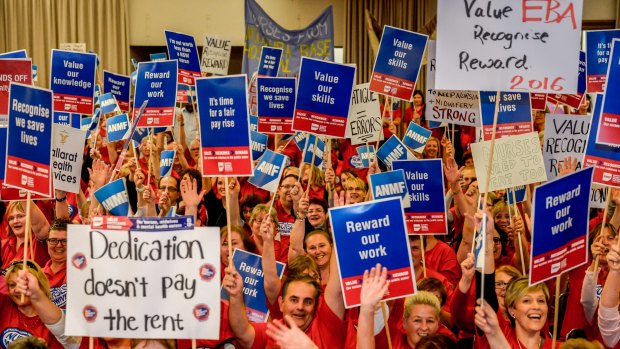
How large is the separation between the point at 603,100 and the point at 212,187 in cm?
449

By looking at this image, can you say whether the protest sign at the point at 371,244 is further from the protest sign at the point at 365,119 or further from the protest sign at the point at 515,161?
the protest sign at the point at 365,119

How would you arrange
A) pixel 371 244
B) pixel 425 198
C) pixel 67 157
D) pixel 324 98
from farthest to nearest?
pixel 324 98 → pixel 67 157 → pixel 425 198 → pixel 371 244

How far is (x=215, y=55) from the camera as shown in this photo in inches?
488

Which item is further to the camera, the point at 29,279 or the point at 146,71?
the point at 146,71

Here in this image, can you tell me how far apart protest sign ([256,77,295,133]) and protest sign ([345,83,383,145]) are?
61cm

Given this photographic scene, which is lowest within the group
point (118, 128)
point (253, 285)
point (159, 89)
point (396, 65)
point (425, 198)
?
point (253, 285)

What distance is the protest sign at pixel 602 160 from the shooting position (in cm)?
536

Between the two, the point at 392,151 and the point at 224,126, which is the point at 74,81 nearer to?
the point at 392,151

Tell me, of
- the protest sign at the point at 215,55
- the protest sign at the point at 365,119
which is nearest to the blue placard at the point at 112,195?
the protest sign at the point at 365,119

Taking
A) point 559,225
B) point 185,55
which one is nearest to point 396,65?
point 185,55

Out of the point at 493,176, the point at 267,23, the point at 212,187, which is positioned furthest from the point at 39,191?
the point at 267,23

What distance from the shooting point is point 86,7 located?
59.6 feet

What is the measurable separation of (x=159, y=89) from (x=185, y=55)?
234cm

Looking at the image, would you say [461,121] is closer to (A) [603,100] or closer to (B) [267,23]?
(A) [603,100]
